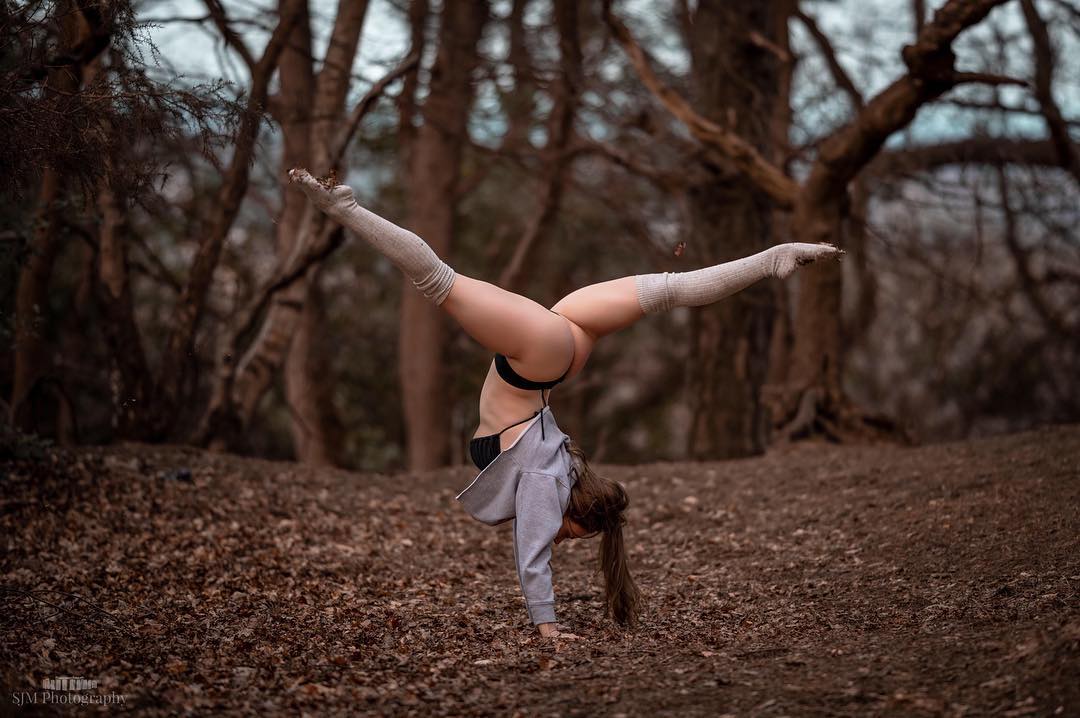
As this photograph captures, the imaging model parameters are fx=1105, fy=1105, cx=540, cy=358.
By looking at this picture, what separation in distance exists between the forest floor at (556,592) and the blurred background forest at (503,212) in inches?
54.4

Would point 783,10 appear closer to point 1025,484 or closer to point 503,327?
point 1025,484

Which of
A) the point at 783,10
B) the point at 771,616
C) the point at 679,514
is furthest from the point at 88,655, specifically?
the point at 783,10

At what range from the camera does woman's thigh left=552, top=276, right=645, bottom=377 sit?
4289mm

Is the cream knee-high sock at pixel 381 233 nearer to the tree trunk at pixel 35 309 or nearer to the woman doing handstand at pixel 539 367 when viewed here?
the woman doing handstand at pixel 539 367

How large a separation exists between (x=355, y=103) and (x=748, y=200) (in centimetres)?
383

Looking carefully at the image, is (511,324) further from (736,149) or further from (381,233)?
(736,149)

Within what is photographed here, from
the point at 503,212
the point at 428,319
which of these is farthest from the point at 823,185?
the point at 503,212

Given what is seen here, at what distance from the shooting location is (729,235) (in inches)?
408

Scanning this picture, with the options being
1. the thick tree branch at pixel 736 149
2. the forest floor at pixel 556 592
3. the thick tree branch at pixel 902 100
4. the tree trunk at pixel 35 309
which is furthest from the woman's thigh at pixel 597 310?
the thick tree branch at pixel 736 149

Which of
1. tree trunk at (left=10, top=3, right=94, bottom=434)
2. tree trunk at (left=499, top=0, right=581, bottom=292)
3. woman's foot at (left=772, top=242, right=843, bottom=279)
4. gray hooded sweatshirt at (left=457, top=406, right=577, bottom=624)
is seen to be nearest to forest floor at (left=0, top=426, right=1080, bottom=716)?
gray hooded sweatshirt at (left=457, top=406, right=577, bottom=624)

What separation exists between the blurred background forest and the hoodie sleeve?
221 cm

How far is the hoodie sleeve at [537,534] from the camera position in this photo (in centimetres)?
424

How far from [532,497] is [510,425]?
0.30 m

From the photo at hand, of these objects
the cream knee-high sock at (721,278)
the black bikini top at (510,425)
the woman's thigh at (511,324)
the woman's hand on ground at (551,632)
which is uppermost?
the cream knee-high sock at (721,278)
